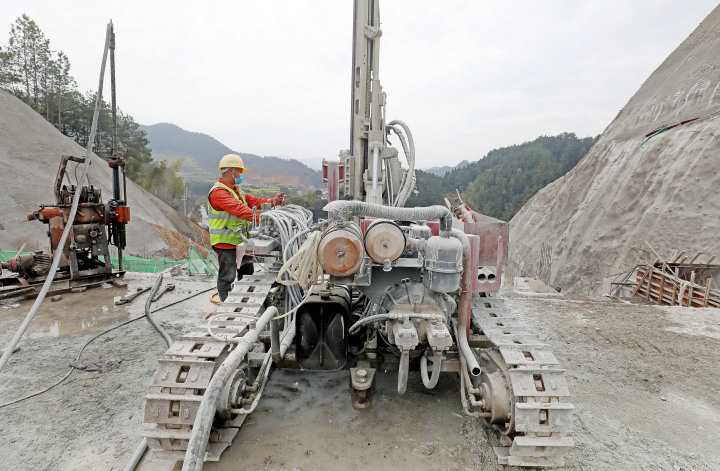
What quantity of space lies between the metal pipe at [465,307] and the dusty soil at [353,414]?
684 mm

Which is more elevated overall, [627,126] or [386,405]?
[627,126]

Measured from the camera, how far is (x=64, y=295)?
6.58m

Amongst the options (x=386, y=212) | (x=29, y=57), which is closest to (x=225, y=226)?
(x=386, y=212)

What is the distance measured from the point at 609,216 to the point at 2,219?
27.1m

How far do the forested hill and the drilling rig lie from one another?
40411 mm

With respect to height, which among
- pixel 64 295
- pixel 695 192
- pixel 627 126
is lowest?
pixel 64 295

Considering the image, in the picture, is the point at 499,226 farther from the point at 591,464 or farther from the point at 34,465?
the point at 34,465

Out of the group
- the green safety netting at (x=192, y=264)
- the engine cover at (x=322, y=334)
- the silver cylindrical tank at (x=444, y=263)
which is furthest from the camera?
the green safety netting at (x=192, y=264)

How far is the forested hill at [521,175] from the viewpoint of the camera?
4604 centimetres

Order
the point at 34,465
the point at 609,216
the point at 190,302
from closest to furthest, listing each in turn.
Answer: the point at 34,465, the point at 190,302, the point at 609,216

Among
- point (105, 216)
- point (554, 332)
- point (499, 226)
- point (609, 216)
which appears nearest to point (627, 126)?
point (609, 216)

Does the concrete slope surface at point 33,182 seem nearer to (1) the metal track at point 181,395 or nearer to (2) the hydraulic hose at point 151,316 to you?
(2) the hydraulic hose at point 151,316

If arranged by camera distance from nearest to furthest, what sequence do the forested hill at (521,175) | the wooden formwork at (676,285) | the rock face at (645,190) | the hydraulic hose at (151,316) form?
1. the hydraulic hose at (151,316)
2. the wooden formwork at (676,285)
3. the rock face at (645,190)
4. the forested hill at (521,175)

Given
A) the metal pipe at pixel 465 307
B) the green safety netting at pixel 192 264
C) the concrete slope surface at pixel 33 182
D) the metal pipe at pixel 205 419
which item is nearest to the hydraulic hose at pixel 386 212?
the metal pipe at pixel 465 307
